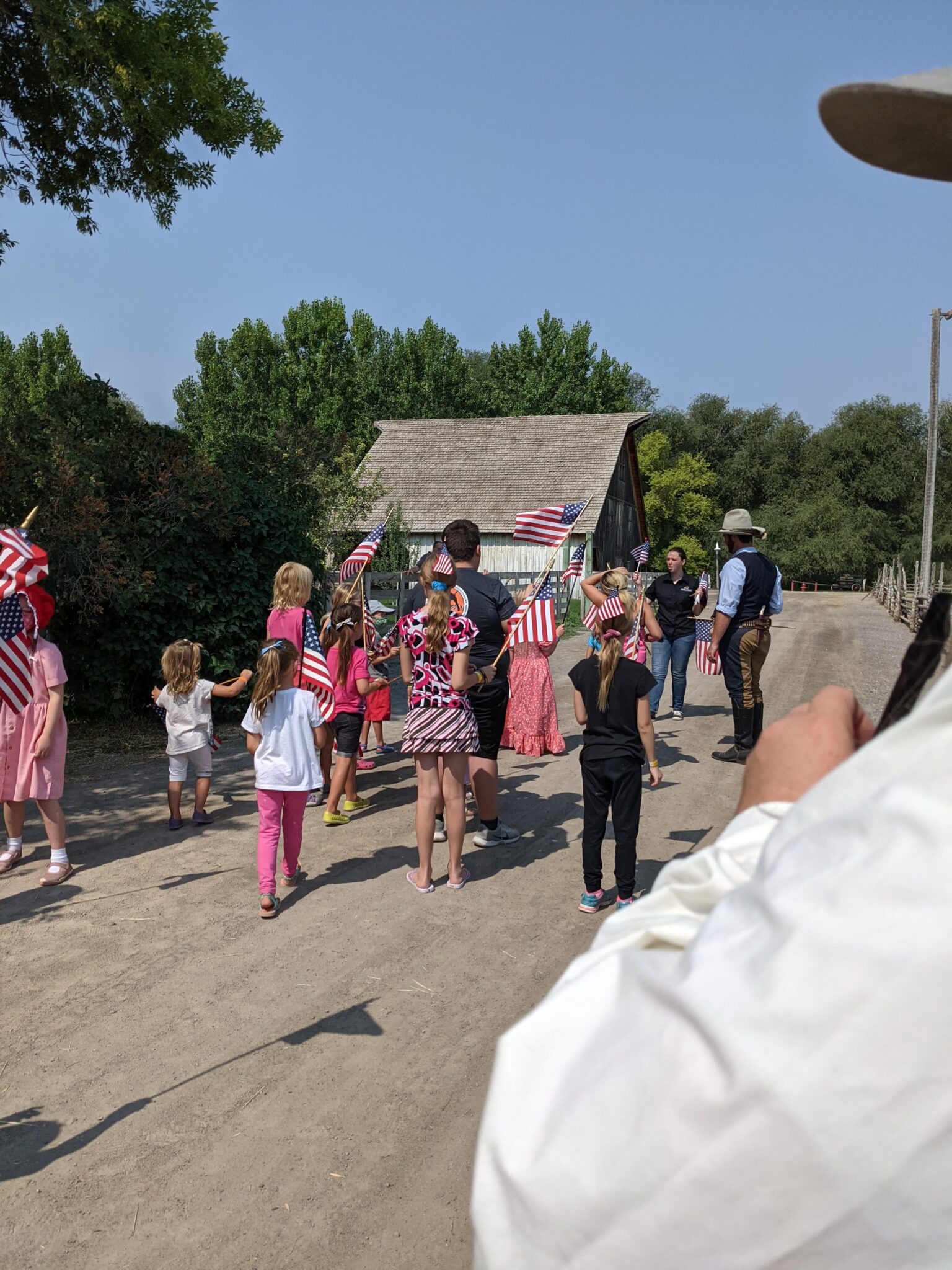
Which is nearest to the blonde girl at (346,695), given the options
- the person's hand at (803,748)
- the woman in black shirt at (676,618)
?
the woman in black shirt at (676,618)

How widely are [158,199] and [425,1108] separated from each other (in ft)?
35.5

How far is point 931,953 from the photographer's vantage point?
75 cm

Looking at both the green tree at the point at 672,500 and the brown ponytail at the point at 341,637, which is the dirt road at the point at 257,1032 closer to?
the brown ponytail at the point at 341,637

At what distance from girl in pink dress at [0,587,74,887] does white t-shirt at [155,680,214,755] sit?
983mm

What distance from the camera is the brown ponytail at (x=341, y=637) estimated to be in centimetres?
802

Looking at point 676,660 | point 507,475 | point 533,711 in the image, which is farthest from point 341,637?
point 507,475

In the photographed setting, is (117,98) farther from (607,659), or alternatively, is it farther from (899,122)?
(899,122)

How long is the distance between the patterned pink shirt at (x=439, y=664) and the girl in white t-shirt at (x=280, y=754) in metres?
0.67

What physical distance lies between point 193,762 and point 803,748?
23.1ft

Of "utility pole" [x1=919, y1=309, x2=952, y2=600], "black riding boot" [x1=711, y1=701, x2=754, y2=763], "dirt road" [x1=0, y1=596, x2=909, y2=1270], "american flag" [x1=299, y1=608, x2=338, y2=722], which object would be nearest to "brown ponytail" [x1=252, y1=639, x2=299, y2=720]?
"american flag" [x1=299, y1=608, x2=338, y2=722]

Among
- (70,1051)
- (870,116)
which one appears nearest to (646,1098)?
(870,116)

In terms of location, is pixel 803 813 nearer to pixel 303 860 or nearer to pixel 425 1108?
pixel 425 1108

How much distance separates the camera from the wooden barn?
37594mm

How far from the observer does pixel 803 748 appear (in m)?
1.07
